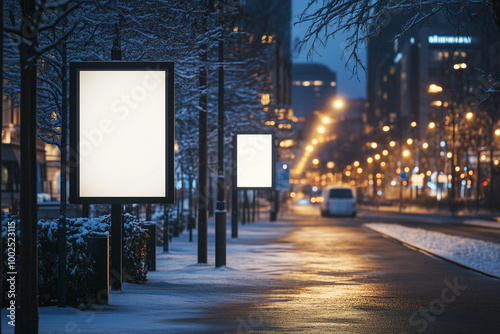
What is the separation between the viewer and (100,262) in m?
11.8

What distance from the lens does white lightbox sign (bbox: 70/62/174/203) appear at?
11391 mm

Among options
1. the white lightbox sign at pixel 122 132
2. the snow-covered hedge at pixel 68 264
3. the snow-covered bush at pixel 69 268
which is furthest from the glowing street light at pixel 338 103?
the snow-covered bush at pixel 69 268

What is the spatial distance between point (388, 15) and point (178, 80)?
5602 mm

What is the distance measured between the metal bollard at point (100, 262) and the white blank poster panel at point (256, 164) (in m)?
10.4

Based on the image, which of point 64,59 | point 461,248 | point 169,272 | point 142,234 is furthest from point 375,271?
point 64,59

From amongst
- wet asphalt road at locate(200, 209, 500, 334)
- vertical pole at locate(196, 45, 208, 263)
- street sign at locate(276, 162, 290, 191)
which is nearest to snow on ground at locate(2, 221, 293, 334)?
wet asphalt road at locate(200, 209, 500, 334)

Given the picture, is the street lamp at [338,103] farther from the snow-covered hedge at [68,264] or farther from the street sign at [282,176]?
the snow-covered hedge at [68,264]

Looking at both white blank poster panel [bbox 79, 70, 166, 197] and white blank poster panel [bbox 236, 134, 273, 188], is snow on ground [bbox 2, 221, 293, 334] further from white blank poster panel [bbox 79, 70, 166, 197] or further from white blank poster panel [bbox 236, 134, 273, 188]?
white blank poster panel [bbox 236, 134, 273, 188]

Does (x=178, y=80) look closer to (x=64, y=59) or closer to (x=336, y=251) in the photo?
(x=64, y=59)

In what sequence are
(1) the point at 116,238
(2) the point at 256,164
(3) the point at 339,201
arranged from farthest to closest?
(3) the point at 339,201
(2) the point at 256,164
(1) the point at 116,238

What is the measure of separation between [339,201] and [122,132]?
45806mm

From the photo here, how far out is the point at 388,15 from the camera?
13711 millimetres

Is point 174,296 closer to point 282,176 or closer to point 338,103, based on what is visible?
point 338,103

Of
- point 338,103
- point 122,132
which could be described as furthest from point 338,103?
point 122,132
